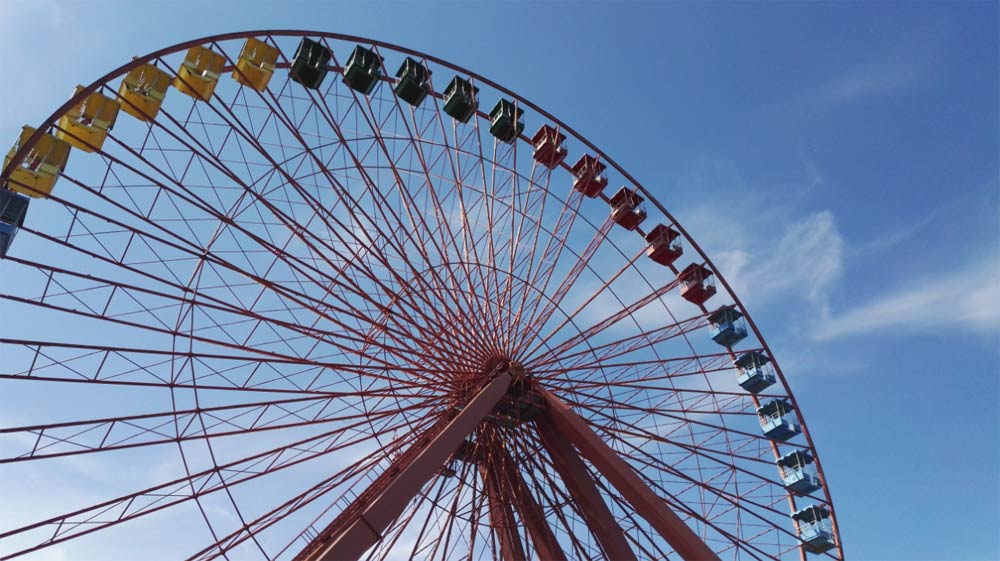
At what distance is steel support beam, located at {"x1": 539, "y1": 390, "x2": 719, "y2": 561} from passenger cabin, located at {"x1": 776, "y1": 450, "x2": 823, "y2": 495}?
9186 millimetres

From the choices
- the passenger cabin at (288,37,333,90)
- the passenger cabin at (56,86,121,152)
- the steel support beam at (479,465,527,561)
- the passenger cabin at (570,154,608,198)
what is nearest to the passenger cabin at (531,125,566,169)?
the passenger cabin at (570,154,608,198)

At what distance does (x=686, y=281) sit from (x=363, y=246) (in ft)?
35.4

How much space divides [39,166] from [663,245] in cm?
1583

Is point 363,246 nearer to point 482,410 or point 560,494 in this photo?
point 482,410

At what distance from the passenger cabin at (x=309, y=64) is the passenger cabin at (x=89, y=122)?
4027mm

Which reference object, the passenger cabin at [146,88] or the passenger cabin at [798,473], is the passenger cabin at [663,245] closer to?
the passenger cabin at [798,473]

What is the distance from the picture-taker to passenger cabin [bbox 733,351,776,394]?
24.6 m

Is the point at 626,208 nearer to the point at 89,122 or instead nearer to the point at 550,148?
the point at 550,148

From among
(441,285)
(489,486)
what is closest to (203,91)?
(441,285)

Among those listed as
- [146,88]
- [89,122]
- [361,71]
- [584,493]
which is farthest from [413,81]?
[584,493]

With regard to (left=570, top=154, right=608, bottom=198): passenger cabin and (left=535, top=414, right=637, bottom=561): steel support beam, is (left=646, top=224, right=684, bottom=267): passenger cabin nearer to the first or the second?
(left=570, top=154, right=608, bottom=198): passenger cabin

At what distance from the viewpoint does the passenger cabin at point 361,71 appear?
66.8 ft

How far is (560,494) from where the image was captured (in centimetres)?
1972

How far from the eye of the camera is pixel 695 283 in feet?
80.7
